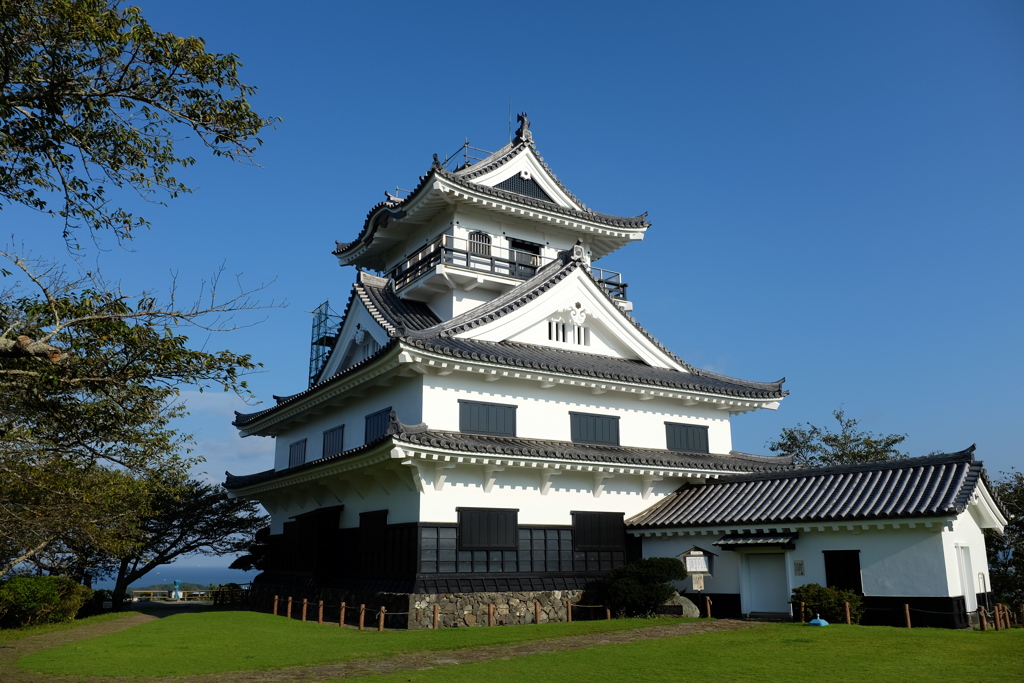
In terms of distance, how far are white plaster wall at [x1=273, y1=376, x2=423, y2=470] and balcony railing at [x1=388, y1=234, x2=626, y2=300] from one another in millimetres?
5461

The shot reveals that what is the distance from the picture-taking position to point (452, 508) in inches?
823

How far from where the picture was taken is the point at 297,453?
3014cm

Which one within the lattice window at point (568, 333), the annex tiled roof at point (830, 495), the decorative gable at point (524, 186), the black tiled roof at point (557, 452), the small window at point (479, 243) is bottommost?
the annex tiled roof at point (830, 495)

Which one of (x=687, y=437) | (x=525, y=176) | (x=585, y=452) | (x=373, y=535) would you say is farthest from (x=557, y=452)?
(x=525, y=176)

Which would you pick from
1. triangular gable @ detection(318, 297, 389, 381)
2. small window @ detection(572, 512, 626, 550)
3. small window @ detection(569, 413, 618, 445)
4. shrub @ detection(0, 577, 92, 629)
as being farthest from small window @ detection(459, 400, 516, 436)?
shrub @ detection(0, 577, 92, 629)

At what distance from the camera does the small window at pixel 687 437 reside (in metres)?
26.2

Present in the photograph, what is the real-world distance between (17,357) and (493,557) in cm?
1387

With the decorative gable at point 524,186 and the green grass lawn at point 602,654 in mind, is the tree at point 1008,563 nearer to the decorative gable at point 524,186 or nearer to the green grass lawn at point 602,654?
the green grass lawn at point 602,654

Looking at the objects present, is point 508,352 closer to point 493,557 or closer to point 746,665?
point 493,557

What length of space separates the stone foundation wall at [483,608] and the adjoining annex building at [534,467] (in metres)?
0.14

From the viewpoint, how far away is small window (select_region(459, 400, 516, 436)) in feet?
73.6

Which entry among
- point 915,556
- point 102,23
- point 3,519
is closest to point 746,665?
point 915,556

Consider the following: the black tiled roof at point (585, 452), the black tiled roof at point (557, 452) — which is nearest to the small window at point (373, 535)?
the black tiled roof at point (557, 452)

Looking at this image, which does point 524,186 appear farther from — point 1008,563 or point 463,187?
point 1008,563
